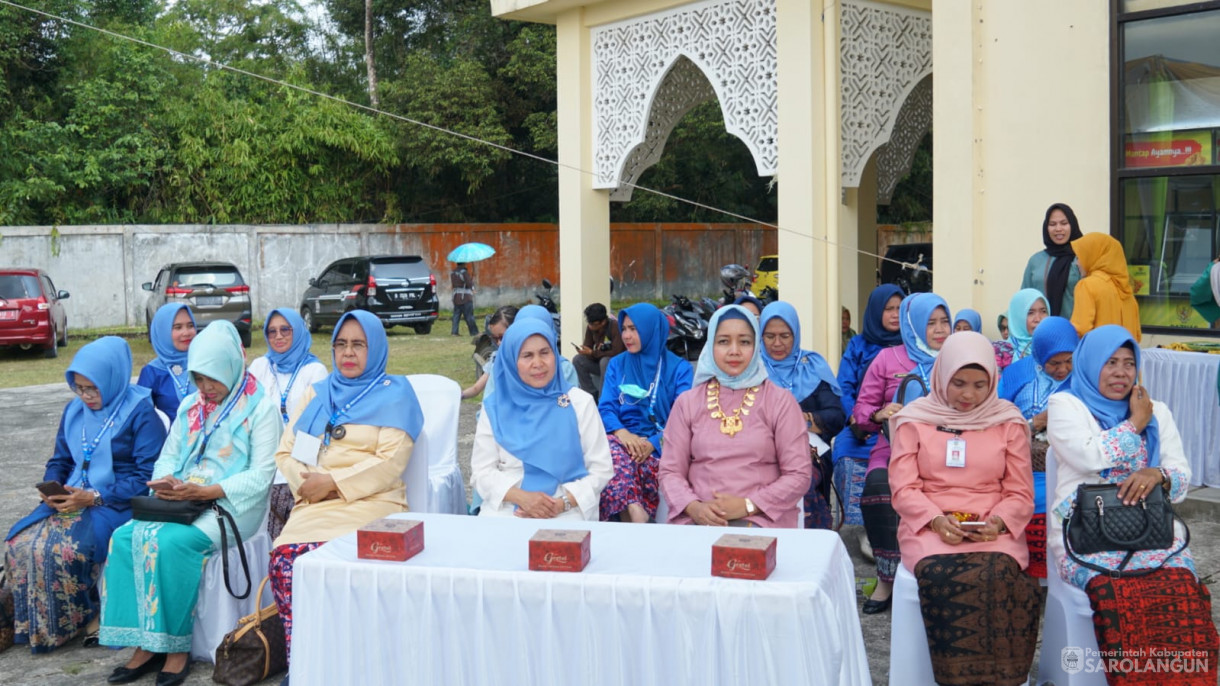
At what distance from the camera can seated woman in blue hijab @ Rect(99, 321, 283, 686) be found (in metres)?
4.04

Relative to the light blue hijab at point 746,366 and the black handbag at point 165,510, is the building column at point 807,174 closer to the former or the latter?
the light blue hijab at point 746,366

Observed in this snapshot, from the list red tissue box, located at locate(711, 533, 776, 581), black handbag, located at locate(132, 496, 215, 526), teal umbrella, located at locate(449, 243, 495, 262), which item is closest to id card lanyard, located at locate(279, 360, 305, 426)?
black handbag, located at locate(132, 496, 215, 526)

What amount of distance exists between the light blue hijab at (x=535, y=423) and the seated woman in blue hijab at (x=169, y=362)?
80.4 inches

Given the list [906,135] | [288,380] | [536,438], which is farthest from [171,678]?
[906,135]

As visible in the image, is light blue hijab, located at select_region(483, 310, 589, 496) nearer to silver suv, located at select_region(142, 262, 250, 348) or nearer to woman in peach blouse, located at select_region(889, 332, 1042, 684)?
woman in peach blouse, located at select_region(889, 332, 1042, 684)

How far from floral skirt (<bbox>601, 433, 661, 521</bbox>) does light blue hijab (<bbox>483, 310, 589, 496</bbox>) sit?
30cm

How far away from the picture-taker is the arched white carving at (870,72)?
831 centimetres

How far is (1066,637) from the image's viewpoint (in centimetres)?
345

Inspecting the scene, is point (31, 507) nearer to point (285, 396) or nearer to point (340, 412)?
point (285, 396)

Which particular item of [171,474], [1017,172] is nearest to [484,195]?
[1017,172]

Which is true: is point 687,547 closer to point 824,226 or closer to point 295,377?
point 295,377

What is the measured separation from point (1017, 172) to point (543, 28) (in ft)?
56.6

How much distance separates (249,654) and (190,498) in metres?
0.63

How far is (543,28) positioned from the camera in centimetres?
2275
